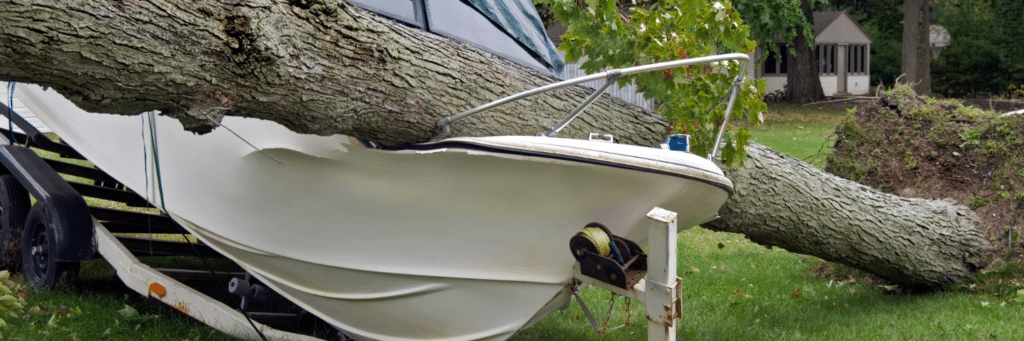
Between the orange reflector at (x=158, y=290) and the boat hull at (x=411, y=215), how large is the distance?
0.39 m

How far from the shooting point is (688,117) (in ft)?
12.6

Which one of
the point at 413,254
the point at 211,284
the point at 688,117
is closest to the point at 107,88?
the point at 413,254

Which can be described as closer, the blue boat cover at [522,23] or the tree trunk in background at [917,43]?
the blue boat cover at [522,23]

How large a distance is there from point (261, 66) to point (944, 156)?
5.30 metres

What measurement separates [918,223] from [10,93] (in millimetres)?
6148

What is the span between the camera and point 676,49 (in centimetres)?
381

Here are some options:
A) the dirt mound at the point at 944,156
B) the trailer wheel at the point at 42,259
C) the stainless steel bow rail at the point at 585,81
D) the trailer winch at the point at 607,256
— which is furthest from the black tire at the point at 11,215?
the dirt mound at the point at 944,156

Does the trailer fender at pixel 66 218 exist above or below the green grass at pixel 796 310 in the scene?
above

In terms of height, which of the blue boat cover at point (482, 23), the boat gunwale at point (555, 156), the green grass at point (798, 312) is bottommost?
the green grass at point (798, 312)

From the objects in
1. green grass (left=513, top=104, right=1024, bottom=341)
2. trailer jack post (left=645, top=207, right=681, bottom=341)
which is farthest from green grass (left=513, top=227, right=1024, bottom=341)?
trailer jack post (left=645, top=207, right=681, bottom=341)

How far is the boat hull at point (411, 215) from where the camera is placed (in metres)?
3.00

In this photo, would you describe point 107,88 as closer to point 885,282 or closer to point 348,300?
point 348,300

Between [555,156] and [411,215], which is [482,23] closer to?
[411,215]

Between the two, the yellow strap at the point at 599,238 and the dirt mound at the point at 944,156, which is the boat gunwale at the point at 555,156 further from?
the dirt mound at the point at 944,156
